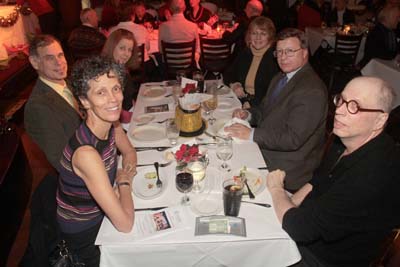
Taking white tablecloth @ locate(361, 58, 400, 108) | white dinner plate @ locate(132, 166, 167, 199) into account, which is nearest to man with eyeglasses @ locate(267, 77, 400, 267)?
white dinner plate @ locate(132, 166, 167, 199)

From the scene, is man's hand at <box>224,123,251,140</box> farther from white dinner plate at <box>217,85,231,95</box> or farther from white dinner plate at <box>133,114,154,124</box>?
white dinner plate at <box>217,85,231,95</box>

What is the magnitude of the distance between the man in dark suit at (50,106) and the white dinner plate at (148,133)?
421 mm

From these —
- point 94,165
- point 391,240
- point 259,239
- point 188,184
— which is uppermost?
point 94,165

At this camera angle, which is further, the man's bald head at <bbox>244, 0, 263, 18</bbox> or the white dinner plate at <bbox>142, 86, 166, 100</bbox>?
the man's bald head at <bbox>244, 0, 263, 18</bbox>

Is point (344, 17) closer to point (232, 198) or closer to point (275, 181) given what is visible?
point (275, 181)

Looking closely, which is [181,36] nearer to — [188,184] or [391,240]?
[188,184]

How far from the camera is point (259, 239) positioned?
1524 mm

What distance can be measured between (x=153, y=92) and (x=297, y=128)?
1539mm

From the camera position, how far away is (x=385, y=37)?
475cm

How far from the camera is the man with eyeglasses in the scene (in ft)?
4.86

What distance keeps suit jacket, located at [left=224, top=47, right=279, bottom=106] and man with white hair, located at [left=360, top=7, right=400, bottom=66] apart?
8.58ft

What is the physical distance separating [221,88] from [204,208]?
1.79 meters

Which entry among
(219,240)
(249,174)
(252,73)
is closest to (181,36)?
(252,73)

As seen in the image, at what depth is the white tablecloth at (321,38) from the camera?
18.6 ft
